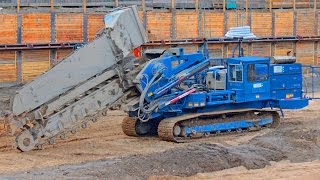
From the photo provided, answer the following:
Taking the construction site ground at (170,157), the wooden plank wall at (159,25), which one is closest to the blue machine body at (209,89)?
the construction site ground at (170,157)

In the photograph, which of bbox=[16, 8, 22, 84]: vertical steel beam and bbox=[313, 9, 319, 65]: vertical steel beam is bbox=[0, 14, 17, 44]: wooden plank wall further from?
bbox=[313, 9, 319, 65]: vertical steel beam

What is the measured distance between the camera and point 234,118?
852 inches

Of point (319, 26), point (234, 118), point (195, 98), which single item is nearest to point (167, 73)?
point (195, 98)

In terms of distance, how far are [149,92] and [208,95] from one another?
75.3 inches

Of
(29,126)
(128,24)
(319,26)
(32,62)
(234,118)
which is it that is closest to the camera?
(29,126)

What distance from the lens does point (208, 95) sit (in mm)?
20875

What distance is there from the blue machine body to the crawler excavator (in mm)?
28

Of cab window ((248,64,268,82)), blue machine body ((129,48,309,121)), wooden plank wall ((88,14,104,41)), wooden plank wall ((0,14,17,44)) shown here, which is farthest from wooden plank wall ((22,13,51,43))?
cab window ((248,64,268,82))

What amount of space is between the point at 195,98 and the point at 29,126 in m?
4.99

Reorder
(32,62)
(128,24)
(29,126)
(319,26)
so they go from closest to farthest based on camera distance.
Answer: (29,126)
(128,24)
(32,62)
(319,26)

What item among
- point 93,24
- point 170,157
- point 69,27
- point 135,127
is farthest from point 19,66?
point 170,157

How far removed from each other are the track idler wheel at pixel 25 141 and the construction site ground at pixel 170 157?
0.53ft

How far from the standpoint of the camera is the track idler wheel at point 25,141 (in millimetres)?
18312

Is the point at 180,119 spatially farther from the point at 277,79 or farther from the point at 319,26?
the point at 319,26
